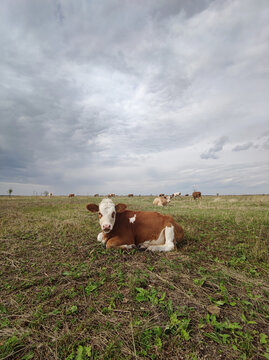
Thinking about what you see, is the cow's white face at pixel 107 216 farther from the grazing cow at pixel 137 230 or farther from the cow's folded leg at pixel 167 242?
the cow's folded leg at pixel 167 242

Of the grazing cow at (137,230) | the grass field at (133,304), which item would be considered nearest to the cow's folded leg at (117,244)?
the grazing cow at (137,230)

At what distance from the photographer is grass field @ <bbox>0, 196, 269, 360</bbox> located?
216cm

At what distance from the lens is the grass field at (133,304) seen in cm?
216

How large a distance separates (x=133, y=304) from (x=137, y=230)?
2.78 m

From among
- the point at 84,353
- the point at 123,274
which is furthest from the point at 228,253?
the point at 84,353

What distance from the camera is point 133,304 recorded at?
2.87 m

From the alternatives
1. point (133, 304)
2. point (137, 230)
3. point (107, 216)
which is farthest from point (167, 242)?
point (133, 304)

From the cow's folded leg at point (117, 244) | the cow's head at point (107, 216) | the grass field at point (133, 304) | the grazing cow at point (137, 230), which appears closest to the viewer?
the grass field at point (133, 304)

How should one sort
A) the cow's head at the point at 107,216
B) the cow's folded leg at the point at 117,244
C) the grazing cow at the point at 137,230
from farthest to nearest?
the grazing cow at the point at 137,230 → the cow's folded leg at the point at 117,244 → the cow's head at the point at 107,216

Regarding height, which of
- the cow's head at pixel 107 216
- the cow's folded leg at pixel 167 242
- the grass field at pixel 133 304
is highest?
the cow's head at pixel 107 216

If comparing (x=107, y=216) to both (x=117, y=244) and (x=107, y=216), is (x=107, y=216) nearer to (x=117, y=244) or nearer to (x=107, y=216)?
(x=107, y=216)

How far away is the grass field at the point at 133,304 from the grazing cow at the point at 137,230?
0.38 metres

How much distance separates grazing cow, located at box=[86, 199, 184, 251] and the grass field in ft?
1.26

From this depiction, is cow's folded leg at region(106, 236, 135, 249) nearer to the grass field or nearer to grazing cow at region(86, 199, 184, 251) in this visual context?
grazing cow at region(86, 199, 184, 251)
